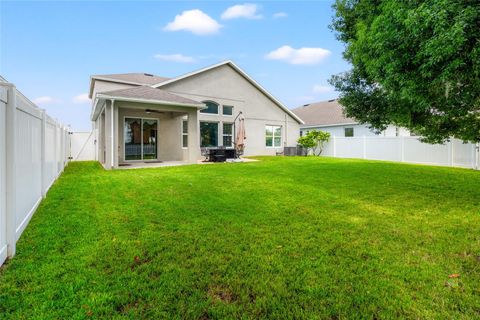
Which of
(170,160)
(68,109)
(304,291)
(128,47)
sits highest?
(128,47)

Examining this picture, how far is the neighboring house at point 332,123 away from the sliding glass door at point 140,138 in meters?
14.5

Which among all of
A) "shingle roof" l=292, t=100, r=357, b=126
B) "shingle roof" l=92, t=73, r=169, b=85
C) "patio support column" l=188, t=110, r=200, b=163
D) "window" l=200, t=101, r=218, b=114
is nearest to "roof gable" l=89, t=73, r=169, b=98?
"shingle roof" l=92, t=73, r=169, b=85

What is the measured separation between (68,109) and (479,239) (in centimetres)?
2806

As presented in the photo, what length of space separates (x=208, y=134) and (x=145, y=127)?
4.37m

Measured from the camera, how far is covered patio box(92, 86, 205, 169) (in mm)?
11914

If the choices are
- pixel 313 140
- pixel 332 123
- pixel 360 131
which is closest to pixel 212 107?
pixel 313 140

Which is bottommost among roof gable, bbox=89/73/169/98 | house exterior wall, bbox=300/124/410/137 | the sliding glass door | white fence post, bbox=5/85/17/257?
white fence post, bbox=5/85/17/257

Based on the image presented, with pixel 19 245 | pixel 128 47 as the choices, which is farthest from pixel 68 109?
pixel 19 245

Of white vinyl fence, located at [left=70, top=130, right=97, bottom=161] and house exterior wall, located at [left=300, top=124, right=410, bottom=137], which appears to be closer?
white vinyl fence, located at [left=70, top=130, right=97, bottom=161]

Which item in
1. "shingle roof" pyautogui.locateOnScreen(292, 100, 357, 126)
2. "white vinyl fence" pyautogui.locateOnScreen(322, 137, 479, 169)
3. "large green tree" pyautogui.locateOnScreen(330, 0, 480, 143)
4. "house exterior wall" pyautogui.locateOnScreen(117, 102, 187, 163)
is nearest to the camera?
"large green tree" pyautogui.locateOnScreen(330, 0, 480, 143)

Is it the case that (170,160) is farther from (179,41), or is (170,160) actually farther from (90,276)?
(90,276)

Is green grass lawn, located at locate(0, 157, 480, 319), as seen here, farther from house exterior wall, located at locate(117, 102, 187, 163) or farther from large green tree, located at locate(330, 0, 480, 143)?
house exterior wall, located at locate(117, 102, 187, 163)

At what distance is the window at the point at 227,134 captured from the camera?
19359mm

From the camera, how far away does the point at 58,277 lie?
274 cm
